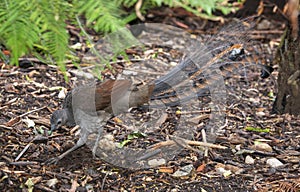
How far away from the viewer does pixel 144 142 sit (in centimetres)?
334

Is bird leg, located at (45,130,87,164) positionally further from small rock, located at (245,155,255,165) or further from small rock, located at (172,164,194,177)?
small rock, located at (245,155,255,165)

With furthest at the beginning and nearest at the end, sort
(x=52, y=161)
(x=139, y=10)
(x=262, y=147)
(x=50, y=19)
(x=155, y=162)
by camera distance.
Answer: (x=139, y=10) < (x=262, y=147) < (x=155, y=162) < (x=52, y=161) < (x=50, y=19)

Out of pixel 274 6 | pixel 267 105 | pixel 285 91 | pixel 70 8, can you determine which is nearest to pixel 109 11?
pixel 70 8

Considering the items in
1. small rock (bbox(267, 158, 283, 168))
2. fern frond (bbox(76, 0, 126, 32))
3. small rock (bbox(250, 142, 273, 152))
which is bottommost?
small rock (bbox(267, 158, 283, 168))

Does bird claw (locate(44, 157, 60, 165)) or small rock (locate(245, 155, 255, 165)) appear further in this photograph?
small rock (locate(245, 155, 255, 165))

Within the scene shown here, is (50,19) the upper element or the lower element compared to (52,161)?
upper

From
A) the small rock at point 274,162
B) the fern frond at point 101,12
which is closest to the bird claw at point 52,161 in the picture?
the small rock at point 274,162

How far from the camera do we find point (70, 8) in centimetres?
175

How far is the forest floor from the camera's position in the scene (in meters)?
2.88

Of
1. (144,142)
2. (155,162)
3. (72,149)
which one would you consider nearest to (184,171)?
(155,162)

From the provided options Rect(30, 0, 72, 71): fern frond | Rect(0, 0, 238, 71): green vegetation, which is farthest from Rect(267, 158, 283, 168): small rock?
Rect(30, 0, 72, 71): fern frond

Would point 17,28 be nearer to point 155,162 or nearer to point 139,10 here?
point 155,162

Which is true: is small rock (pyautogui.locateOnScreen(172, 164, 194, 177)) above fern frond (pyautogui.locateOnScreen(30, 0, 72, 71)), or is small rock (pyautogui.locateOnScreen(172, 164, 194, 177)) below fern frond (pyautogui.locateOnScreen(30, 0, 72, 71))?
below

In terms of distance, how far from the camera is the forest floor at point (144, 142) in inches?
113
